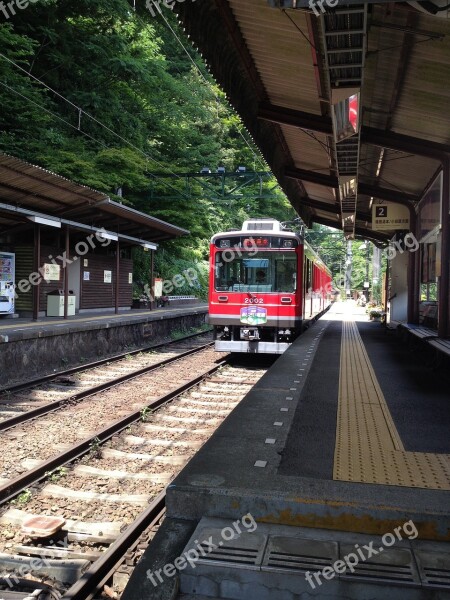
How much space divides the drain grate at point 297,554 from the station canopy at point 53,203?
8525mm

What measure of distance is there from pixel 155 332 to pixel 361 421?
13.8 meters

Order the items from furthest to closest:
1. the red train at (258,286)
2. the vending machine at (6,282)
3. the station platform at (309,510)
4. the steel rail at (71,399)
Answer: the vending machine at (6,282) → the red train at (258,286) → the steel rail at (71,399) → the station platform at (309,510)

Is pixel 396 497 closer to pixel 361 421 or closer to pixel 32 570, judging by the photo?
pixel 361 421

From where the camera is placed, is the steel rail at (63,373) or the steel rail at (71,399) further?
the steel rail at (63,373)

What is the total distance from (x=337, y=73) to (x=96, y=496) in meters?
4.58

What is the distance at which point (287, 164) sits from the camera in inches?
450

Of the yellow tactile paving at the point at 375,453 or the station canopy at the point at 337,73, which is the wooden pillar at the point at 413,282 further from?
the yellow tactile paving at the point at 375,453

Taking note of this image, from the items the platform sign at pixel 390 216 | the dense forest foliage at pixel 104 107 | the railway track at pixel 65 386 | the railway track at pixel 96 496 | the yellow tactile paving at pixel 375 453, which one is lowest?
the railway track at pixel 96 496

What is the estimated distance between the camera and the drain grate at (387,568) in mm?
2570

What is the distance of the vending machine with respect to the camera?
13.9m

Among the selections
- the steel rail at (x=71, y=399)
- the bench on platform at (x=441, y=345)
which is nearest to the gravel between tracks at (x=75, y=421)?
the steel rail at (x=71, y=399)

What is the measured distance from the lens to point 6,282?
46.1ft

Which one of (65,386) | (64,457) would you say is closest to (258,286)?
(65,386)

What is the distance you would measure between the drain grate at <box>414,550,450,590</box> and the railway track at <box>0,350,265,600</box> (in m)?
1.93
